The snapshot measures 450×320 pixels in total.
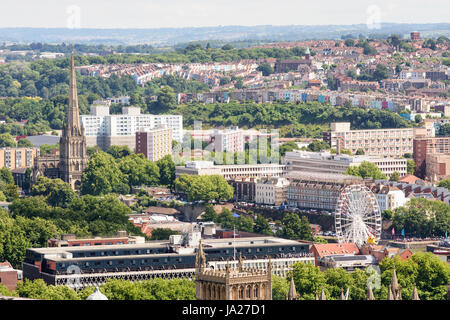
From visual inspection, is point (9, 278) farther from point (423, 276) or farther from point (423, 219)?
point (423, 219)

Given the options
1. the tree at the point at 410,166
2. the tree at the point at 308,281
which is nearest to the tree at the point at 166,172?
the tree at the point at 410,166

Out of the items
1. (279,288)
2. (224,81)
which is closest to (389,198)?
(279,288)

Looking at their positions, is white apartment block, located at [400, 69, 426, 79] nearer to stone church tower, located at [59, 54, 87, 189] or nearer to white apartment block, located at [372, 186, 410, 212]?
stone church tower, located at [59, 54, 87, 189]

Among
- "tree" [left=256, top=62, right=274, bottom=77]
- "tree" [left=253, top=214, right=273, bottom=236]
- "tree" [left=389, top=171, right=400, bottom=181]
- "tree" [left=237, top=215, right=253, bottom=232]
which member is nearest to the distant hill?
"tree" [left=253, top=214, right=273, bottom=236]

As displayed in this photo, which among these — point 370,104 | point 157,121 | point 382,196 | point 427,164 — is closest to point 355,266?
point 382,196
